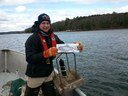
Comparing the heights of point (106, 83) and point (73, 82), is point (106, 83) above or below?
below

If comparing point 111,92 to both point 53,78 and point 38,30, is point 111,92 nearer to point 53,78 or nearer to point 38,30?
point 53,78

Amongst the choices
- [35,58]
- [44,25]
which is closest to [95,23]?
[44,25]

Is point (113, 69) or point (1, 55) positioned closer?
point (1, 55)

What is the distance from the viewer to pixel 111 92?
1105cm

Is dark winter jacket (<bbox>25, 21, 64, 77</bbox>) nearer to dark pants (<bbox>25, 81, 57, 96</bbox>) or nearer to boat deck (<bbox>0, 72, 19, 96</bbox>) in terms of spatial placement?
dark pants (<bbox>25, 81, 57, 96</bbox>)

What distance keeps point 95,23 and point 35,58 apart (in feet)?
400

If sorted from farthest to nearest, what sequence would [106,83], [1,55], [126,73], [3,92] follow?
1. [126,73]
2. [106,83]
3. [1,55]
4. [3,92]

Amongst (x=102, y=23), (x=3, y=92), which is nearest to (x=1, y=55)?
(x=3, y=92)

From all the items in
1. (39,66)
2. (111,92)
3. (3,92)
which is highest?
(39,66)

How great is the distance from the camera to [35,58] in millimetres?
4559

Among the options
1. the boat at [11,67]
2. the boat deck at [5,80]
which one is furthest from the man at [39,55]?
the boat at [11,67]

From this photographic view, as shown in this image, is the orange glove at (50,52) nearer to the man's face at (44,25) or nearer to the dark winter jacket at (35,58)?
the dark winter jacket at (35,58)

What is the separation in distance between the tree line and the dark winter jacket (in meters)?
117

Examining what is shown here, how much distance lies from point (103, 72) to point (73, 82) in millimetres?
9962
